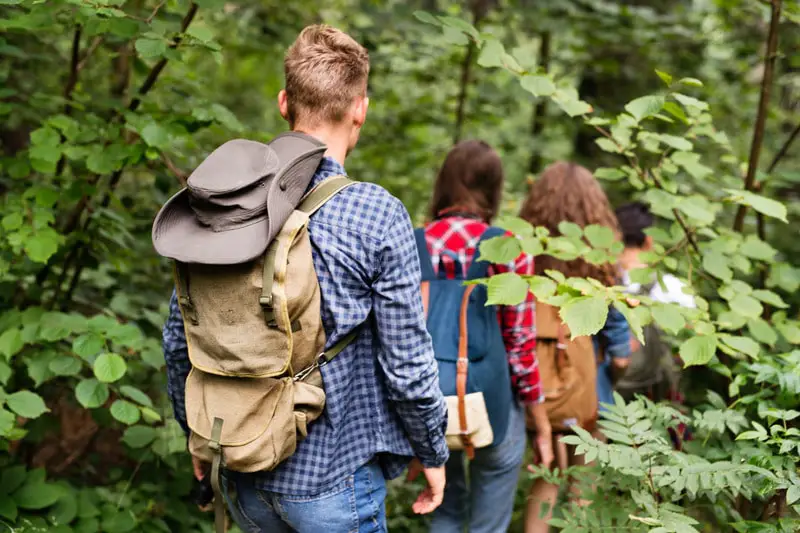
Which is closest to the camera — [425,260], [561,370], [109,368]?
[109,368]

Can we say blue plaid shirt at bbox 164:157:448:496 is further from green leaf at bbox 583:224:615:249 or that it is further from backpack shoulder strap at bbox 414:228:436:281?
green leaf at bbox 583:224:615:249

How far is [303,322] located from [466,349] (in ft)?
3.36

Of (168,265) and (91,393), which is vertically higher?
(91,393)

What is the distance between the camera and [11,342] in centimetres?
258

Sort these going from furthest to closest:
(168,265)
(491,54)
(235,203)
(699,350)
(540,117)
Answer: (540,117) < (168,265) < (491,54) < (699,350) < (235,203)

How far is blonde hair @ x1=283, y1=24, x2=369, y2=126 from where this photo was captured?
6.05 feet

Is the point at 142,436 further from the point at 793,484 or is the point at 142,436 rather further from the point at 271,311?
the point at 793,484

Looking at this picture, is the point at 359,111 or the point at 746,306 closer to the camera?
the point at 359,111

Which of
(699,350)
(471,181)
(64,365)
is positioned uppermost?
(471,181)

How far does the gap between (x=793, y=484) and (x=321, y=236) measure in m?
1.36

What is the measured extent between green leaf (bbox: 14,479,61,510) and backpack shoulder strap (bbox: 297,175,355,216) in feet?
6.00

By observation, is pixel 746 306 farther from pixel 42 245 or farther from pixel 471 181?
pixel 42 245

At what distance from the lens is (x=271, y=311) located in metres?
1.62

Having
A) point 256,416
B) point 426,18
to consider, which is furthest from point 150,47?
point 256,416
